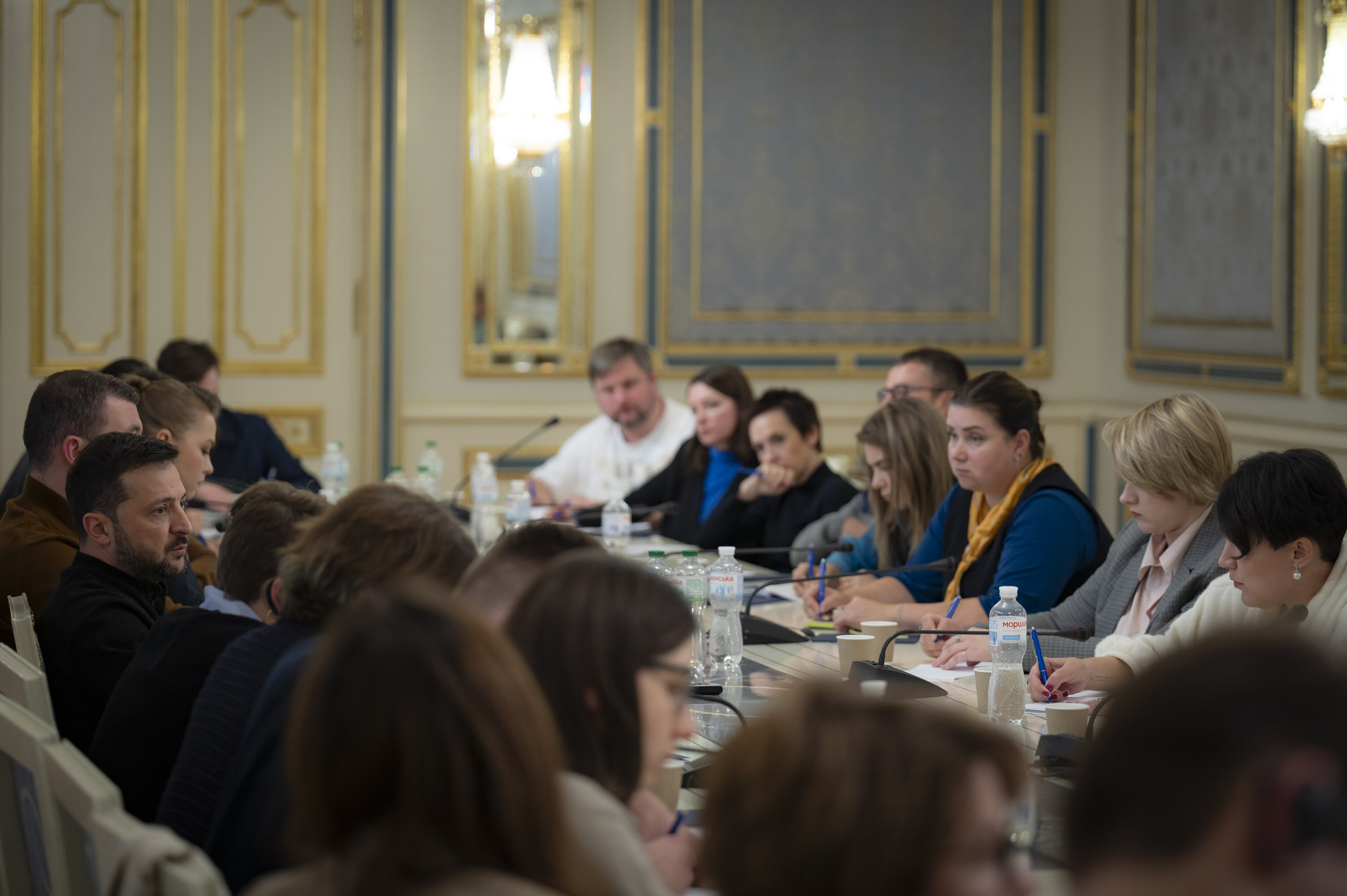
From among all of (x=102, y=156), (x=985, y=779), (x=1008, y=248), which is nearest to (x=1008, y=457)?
(x=985, y=779)

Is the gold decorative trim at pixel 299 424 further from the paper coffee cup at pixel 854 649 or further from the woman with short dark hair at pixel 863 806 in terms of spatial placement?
the woman with short dark hair at pixel 863 806

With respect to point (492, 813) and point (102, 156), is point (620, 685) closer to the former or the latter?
point (492, 813)

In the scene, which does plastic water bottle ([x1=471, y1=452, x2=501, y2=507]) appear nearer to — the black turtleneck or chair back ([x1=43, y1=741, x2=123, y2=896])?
the black turtleneck

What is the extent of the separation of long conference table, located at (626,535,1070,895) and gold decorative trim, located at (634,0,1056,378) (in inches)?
118

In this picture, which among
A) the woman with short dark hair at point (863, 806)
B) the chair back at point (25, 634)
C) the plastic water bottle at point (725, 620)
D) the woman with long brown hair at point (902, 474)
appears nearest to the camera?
the woman with short dark hair at point (863, 806)

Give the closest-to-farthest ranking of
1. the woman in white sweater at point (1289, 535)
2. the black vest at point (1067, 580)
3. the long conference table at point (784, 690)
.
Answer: the long conference table at point (784, 690) → the woman in white sweater at point (1289, 535) → the black vest at point (1067, 580)

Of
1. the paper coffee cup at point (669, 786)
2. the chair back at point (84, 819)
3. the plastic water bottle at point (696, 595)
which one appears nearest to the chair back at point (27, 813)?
the chair back at point (84, 819)

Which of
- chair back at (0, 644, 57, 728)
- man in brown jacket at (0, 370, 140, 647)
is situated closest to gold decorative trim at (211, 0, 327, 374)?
man in brown jacket at (0, 370, 140, 647)

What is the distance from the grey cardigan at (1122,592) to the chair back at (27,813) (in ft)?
5.56

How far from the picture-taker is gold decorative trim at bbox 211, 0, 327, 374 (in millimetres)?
5715

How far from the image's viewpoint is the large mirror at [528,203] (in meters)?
5.98

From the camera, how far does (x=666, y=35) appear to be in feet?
20.1

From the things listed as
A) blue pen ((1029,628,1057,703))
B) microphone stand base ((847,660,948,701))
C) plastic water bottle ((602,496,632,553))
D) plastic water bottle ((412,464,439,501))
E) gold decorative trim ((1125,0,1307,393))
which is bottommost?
microphone stand base ((847,660,948,701))

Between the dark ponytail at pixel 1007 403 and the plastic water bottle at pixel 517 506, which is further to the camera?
the plastic water bottle at pixel 517 506
